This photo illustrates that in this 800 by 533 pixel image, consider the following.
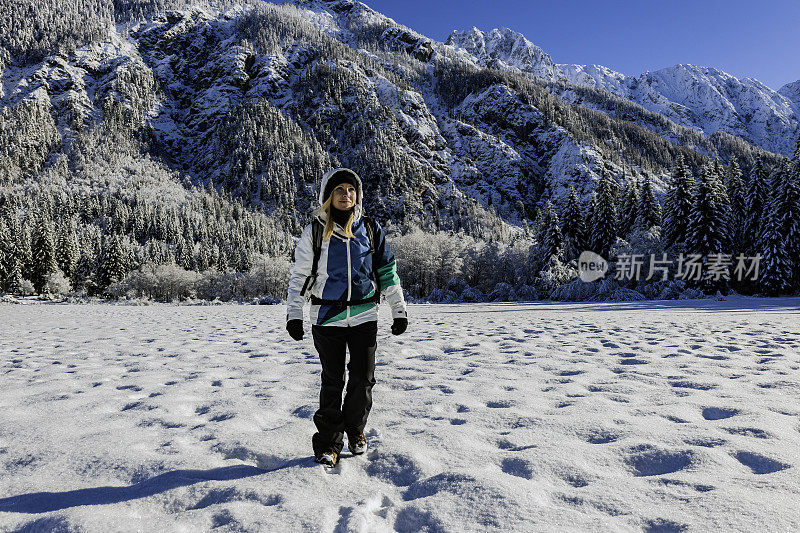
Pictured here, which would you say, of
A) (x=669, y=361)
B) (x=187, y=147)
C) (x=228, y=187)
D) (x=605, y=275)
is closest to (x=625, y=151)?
(x=605, y=275)

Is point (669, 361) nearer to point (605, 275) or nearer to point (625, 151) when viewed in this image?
point (605, 275)

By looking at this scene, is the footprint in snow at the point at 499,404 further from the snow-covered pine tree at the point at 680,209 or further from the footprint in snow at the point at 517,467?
the snow-covered pine tree at the point at 680,209

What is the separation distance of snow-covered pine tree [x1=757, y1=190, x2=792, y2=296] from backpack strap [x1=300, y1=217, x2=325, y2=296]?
39.1m

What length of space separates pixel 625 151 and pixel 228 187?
538 feet

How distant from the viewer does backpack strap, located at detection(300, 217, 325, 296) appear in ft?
10.0

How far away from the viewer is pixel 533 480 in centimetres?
240

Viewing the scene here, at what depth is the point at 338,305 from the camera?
9.71ft

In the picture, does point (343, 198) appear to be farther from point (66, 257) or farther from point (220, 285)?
point (66, 257)

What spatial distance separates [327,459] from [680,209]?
4040 cm

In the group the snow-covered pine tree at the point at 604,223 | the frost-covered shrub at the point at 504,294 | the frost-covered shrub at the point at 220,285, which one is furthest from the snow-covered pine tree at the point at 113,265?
the snow-covered pine tree at the point at 604,223

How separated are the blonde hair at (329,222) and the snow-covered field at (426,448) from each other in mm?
1643

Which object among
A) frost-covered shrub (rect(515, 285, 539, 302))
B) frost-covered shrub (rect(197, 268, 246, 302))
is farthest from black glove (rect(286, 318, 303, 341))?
frost-covered shrub (rect(197, 268, 246, 302))

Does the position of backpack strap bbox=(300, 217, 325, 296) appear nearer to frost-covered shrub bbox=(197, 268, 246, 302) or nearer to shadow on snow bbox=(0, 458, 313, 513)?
shadow on snow bbox=(0, 458, 313, 513)

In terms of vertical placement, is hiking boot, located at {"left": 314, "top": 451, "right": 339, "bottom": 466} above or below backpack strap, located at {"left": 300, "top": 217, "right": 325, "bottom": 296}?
below
